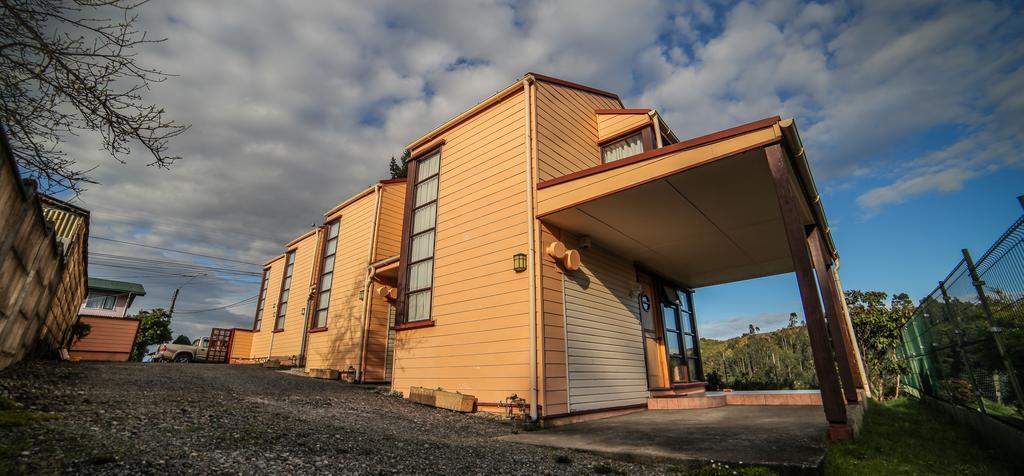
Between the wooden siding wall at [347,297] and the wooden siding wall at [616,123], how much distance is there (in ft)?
21.2

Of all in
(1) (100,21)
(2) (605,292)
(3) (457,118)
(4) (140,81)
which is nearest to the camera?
(1) (100,21)

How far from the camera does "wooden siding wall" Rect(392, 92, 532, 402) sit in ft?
19.7

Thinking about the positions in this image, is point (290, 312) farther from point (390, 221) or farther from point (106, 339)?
point (390, 221)

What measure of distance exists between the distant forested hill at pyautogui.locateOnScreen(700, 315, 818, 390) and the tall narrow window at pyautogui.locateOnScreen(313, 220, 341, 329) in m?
11.7

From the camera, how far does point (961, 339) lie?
501cm

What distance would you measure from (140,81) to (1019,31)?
31.2ft

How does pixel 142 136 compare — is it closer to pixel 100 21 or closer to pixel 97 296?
pixel 100 21

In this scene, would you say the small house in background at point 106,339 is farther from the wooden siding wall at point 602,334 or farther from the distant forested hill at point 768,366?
the distant forested hill at point 768,366

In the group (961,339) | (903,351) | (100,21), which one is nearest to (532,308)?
(100,21)

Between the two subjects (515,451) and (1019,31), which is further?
(1019,31)

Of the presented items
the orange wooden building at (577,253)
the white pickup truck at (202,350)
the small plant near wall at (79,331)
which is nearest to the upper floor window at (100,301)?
the white pickup truck at (202,350)

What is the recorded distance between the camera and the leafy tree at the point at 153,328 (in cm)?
2560

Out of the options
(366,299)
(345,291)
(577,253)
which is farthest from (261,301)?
(577,253)

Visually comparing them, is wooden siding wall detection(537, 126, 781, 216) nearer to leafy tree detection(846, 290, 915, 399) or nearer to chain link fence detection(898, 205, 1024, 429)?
chain link fence detection(898, 205, 1024, 429)
